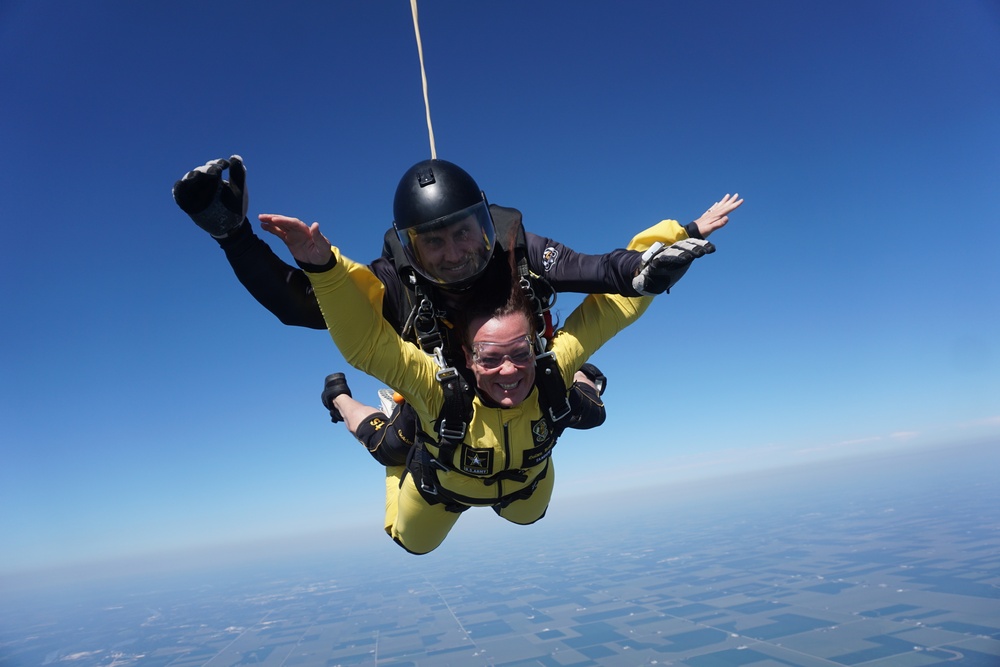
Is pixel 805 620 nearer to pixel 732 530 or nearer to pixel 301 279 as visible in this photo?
pixel 301 279

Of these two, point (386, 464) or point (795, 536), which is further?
point (795, 536)

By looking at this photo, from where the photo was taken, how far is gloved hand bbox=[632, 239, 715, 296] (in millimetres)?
1696

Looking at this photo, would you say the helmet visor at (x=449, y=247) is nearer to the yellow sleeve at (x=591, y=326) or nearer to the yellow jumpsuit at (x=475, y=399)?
the yellow jumpsuit at (x=475, y=399)

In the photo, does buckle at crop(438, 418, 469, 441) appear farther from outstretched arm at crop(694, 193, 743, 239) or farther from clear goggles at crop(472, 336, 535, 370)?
outstretched arm at crop(694, 193, 743, 239)

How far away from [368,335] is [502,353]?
525mm

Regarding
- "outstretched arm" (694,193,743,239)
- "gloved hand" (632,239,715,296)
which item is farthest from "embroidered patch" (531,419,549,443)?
"outstretched arm" (694,193,743,239)

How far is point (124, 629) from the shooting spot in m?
73.1

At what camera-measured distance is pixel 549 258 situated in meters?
2.20

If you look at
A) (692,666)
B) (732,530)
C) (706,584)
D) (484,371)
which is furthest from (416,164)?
(732,530)

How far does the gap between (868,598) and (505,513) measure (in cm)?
5942

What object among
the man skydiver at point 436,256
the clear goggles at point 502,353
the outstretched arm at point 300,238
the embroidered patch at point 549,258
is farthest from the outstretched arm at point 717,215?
the outstretched arm at point 300,238

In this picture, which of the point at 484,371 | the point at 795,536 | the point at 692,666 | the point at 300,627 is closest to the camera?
the point at 484,371

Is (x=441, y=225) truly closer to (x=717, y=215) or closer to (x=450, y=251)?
(x=450, y=251)

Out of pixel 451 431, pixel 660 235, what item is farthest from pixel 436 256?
pixel 660 235
